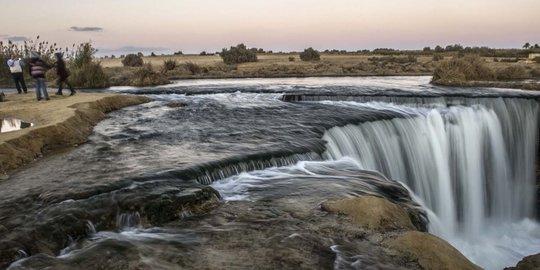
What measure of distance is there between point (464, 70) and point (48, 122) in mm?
22174

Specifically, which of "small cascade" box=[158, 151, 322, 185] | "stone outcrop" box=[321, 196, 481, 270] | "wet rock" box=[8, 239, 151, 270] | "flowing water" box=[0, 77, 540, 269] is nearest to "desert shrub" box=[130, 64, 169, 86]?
"flowing water" box=[0, 77, 540, 269]

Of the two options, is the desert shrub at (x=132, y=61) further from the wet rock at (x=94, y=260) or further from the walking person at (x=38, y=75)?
the wet rock at (x=94, y=260)

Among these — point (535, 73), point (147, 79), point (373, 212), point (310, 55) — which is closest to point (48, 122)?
point (373, 212)

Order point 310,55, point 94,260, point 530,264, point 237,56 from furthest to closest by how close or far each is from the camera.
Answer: point 310,55 < point 237,56 < point 530,264 < point 94,260

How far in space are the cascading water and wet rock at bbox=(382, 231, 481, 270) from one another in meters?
4.98

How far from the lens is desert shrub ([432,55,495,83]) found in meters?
24.8

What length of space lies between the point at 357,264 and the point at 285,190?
2771 millimetres

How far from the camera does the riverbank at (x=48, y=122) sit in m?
9.37

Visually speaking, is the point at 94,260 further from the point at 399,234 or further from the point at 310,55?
the point at 310,55

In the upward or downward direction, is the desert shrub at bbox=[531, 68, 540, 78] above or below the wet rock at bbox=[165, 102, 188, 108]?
above

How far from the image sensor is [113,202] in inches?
263

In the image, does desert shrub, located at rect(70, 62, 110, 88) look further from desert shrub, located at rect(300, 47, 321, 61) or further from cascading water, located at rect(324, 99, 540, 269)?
desert shrub, located at rect(300, 47, 321, 61)

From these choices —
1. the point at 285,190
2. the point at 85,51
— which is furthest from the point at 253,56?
the point at 285,190

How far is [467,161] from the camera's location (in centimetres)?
1330
